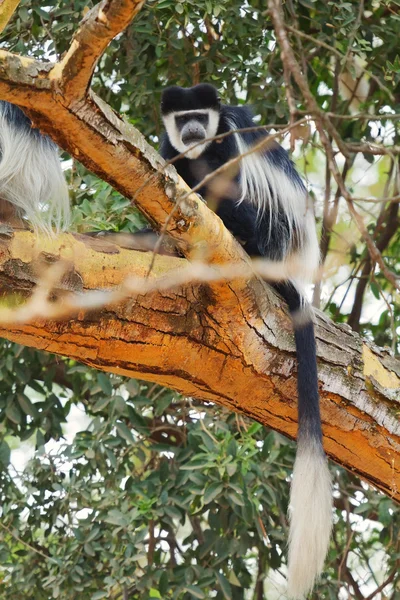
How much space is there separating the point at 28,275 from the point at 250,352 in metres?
0.47

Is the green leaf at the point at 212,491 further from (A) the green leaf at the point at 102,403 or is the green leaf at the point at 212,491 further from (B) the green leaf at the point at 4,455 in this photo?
(B) the green leaf at the point at 4,455

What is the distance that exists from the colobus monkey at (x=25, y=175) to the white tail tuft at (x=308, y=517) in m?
0.94

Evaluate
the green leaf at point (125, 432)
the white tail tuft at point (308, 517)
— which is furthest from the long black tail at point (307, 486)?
the green leaf at point (125, 432)

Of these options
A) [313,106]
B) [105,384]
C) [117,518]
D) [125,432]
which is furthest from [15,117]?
[313,106]

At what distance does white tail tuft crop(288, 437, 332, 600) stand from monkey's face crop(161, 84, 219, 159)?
1.08 metres

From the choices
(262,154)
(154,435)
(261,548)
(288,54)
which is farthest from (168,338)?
(154,435)

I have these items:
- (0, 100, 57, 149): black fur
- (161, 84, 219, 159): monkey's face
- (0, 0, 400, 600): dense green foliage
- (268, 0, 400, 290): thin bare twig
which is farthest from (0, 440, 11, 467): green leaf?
(268, 0, 400, 290): thin bare twig

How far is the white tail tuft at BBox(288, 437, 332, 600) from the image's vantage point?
1547 mm

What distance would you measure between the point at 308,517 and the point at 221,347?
42cm

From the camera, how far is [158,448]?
245 centimetres

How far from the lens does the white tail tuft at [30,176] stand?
213 cm

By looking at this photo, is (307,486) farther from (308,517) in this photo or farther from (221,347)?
(221,347)

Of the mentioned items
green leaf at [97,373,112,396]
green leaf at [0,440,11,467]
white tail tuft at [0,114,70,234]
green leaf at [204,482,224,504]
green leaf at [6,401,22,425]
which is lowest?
green leaf at [0,440,11,467]

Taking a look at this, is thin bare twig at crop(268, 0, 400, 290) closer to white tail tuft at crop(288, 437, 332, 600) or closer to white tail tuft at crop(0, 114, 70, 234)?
white tail tuft at crop(288, 437, 332, 600)
